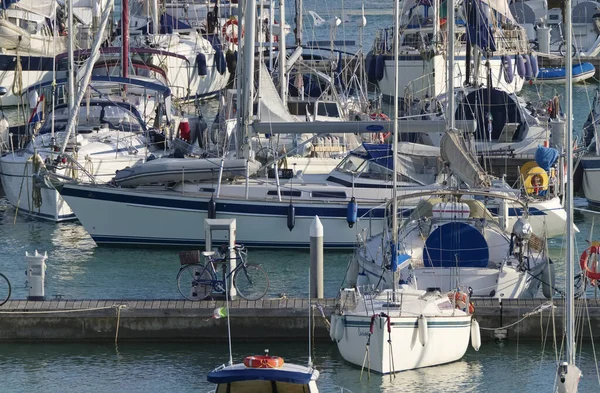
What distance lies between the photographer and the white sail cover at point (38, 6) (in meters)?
62.5

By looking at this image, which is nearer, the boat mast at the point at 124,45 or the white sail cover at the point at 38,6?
the boat mast at the point at 124,45

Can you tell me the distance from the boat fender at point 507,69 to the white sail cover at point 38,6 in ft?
60.0

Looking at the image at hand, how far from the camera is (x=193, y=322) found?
24484 millimetres

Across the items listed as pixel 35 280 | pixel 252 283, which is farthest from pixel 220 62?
pixel 35 280

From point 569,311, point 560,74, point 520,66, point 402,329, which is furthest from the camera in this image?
point 560,74

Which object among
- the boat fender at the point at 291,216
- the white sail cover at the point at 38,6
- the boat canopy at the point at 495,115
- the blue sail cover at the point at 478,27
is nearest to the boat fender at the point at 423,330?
the boat fender at the point at 291,216

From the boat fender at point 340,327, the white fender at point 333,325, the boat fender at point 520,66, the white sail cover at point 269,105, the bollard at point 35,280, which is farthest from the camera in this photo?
the boat fender at point 520,66

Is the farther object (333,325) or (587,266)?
(587,266)

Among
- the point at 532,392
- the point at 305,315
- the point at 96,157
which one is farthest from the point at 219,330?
the point at 96,157

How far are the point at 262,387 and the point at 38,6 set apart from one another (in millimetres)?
47847

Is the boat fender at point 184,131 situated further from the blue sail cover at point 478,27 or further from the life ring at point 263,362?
the life ring at point 263,362

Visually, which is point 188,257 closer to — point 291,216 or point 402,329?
point 402,329

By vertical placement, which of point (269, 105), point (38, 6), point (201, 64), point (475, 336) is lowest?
point (475, 336)

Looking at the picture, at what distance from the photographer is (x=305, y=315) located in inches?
962
